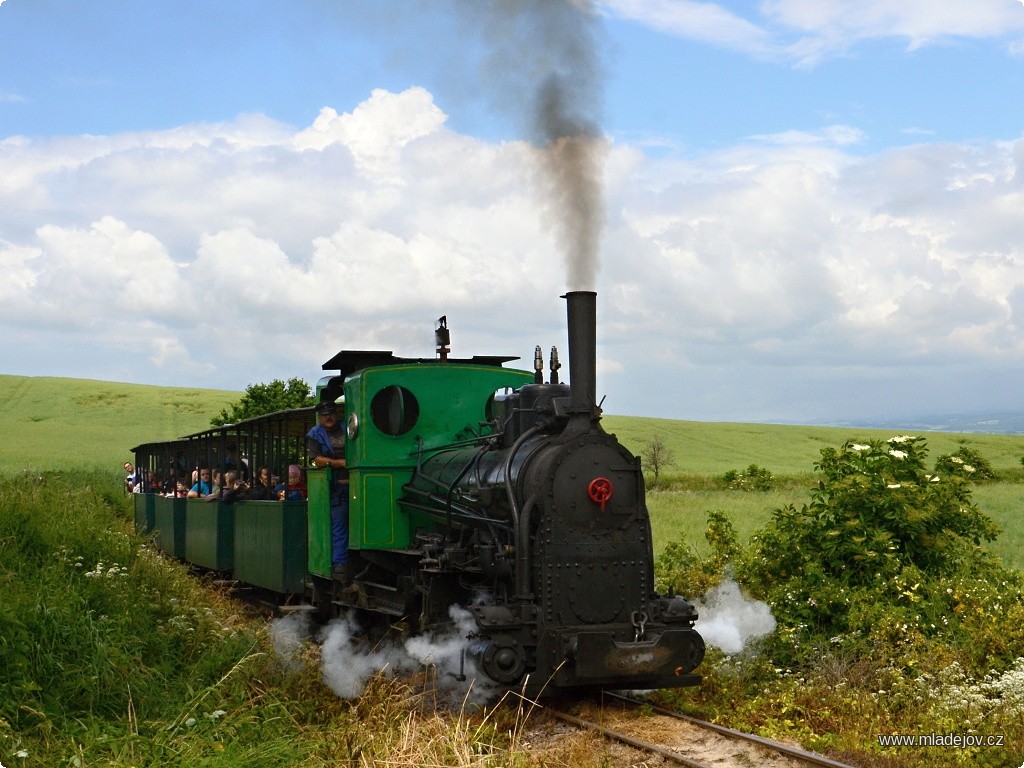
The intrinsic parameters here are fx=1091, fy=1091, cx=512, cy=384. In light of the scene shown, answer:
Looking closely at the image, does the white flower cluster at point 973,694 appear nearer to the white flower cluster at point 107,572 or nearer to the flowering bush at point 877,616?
the flowering bush at point 877,616

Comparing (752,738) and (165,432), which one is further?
(165,432)

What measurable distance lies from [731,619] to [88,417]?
5338 cm

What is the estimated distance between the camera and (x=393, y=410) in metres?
9.59

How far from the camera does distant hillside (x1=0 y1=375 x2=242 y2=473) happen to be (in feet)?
140

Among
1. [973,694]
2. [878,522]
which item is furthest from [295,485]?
[973,694]

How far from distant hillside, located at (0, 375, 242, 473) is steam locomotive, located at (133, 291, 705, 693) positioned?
97.6 ft

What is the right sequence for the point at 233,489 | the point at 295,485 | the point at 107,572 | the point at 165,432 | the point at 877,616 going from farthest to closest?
the point at 165,432 → the point at 233,489 → the point at 295,485 → the point at 877,616 → the point at 107,572

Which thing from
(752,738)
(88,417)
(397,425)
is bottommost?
(752,738)

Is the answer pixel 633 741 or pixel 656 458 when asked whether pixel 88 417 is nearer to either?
pixel 656 458

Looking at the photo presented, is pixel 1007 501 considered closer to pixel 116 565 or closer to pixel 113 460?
pixel 116 565

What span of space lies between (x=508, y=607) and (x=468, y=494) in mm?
1159

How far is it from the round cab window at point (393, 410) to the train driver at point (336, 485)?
0.62 metres

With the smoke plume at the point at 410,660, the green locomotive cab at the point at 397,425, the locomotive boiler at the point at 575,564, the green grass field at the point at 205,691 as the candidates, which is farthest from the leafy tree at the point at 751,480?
the locomotive boiler at the point at 575,564

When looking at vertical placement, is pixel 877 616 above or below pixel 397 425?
below
